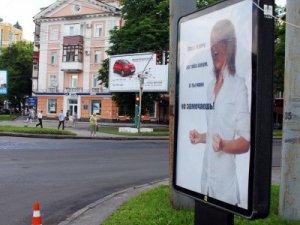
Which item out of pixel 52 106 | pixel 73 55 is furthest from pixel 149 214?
pixel 52 106

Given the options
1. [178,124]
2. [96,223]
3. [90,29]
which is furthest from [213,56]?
[90,29]

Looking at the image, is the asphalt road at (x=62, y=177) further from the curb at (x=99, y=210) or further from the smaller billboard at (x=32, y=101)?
the smaller billboard at (x=32, y=101)

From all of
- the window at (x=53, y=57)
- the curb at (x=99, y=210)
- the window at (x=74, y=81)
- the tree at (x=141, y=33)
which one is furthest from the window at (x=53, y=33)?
the curb at (x=99, y=210)

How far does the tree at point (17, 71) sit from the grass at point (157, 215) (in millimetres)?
69698

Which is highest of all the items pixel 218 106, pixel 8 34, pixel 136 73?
pixel 8 34

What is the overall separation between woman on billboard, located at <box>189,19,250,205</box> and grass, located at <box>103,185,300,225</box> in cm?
302

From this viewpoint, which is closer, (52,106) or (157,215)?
(157,215)

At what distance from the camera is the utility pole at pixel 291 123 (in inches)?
231

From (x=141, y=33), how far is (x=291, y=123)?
36292 mm

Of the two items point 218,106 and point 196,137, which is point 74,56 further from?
point 218,106

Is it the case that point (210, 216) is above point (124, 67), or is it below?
below

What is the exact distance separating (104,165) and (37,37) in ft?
193

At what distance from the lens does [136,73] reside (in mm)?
41219

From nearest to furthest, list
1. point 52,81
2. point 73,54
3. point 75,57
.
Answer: point 75,57 < point 73,54 < point 52,81
